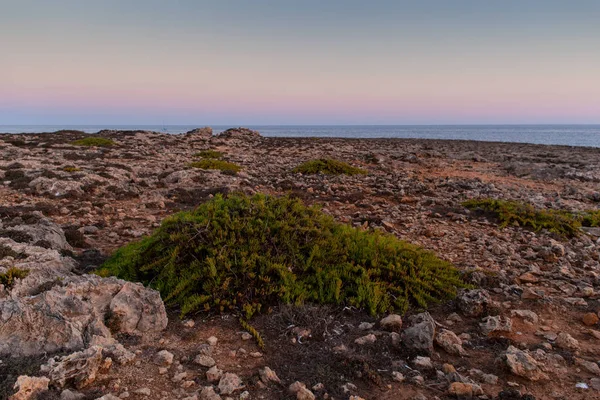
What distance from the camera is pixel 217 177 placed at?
14797mm

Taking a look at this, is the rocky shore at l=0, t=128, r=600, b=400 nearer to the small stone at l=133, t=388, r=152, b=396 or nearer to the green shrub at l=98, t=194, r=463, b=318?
the small stone at l=133, t=388, r=152, b=396

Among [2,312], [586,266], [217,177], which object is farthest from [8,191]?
[586,266]

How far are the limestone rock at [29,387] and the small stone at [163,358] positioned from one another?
0.90 metres

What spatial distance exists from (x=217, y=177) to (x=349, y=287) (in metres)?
10.6

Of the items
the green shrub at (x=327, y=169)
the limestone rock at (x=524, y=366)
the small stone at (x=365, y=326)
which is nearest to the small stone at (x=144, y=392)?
the small stone at (x=365, y=326)

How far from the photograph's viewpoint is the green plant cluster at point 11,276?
423 centimetres

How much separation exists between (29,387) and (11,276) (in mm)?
1848

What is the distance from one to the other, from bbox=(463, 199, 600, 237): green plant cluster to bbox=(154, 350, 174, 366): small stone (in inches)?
300

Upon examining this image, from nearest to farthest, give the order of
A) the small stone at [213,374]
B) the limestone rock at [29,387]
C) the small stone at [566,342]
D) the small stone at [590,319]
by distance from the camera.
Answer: the limestone rock at [29,387]
the small stone at [213,374]
the small stone at [566,342]
the small stone at [590,319]

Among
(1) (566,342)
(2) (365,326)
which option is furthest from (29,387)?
(1) (566,342)

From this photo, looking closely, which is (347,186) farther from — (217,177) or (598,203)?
(598,203)

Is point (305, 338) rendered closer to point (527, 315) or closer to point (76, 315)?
point (76, 315)

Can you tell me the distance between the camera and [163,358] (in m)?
3.72

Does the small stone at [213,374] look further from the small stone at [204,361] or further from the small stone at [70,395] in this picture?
the small stone at [70,395]
